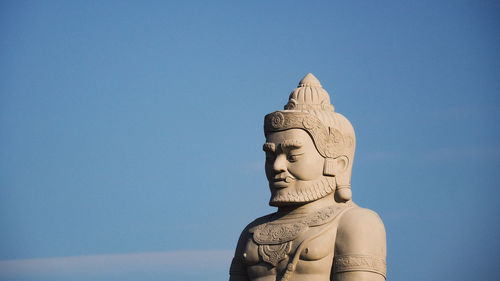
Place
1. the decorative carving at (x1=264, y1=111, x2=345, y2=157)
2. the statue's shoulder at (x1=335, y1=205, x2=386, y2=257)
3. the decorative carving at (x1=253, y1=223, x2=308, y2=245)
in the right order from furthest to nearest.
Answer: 1. the decorative carving at (x1=264, y1=111, x2=345, y2=157)
2. the decorative carving at (x1=253, y1=223, x2=308, y2=245)
3. the statue's shoulder at (x1=335, y1=205, x2=386, y2=257)

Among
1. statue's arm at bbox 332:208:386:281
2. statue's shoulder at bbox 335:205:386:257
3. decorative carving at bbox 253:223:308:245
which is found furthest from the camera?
decorative carving at bbox 253:223:308:245

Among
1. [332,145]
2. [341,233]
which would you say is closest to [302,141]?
[332,145]

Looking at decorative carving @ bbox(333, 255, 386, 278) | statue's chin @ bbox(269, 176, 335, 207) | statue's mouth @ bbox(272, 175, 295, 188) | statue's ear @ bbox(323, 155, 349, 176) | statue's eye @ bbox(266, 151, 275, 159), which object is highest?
statue's eye @ bbox(266, 151, 275, 159)

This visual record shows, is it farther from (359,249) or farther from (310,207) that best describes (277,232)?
(359,249)

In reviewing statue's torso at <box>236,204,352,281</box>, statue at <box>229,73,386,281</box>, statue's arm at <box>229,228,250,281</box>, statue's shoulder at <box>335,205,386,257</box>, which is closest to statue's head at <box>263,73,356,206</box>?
statue at <box>229,73,386,281</box>

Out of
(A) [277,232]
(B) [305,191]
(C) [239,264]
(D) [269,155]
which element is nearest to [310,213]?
(B) [305,191]

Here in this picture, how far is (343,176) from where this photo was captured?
11.6 metres

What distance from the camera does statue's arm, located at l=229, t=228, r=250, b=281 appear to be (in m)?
11.8

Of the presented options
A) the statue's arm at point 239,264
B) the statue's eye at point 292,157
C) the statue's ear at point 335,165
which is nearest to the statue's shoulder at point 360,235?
the statue's ear at point 335,165

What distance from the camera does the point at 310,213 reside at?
1138 centimetres

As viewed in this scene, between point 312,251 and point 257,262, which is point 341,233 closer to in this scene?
point 312,251

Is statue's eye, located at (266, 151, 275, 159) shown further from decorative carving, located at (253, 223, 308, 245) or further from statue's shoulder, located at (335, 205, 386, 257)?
statue's shoulder, located at (335, 205, 386, 257)

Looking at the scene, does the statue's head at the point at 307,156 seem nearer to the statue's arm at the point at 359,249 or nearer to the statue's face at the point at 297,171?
the statue's face at the point at 297,171

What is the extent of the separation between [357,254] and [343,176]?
1.27 m
